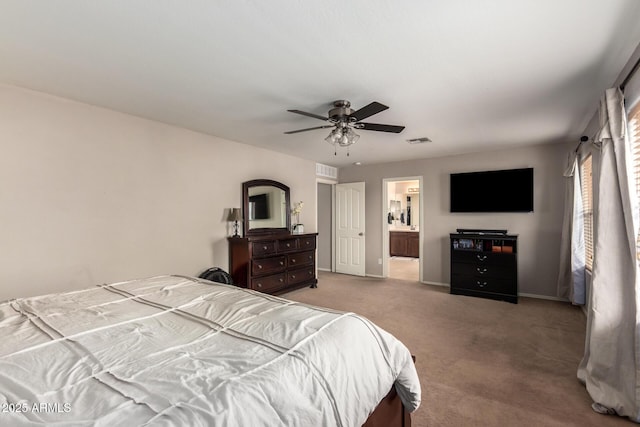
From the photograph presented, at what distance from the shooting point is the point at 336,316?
1493 mm

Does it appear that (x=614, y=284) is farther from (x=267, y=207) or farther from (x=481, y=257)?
(x=267, y=207)

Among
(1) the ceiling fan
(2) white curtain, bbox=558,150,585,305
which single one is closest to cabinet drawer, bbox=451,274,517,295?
(2) white curtain, bbox=558,150,585,305

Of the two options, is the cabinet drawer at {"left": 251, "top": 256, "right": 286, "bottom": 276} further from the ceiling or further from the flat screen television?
the flat screen television

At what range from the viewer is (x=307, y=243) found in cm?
511

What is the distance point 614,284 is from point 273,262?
12.0 ft

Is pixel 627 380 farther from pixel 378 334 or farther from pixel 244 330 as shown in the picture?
pixel 244 330

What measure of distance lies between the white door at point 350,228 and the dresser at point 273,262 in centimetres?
142

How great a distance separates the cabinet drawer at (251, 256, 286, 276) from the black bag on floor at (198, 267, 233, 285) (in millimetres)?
362

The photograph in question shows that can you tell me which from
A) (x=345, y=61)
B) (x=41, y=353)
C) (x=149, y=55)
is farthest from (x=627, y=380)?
(x=149, y=55)

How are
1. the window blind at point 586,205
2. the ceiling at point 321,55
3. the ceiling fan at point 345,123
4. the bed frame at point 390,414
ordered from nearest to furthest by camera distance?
the bed frame at point 390,414
the ceiling at point 321,55
the ceiling fan at point 345,123
the window blind at point 586,205

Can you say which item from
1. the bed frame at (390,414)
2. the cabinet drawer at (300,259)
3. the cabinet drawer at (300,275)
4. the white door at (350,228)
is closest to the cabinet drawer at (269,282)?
the cabinet drawer at (300,275)

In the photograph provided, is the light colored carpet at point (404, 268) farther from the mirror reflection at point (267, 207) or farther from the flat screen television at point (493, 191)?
the mirror reflection at point (267, 207)

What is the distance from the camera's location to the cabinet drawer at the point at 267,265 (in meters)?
4.19

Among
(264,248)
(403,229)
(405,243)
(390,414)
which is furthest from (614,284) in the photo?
(403,229)
